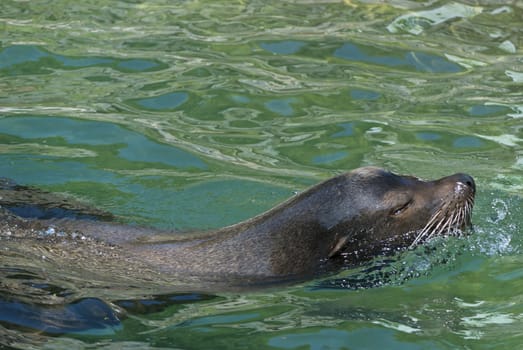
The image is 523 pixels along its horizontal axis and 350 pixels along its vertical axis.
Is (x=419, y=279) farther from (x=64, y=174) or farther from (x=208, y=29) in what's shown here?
(x=208, y=29)

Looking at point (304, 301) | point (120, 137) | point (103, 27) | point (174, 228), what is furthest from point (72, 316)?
point (103, 27)

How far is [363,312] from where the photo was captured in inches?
285

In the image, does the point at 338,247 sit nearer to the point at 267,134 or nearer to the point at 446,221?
the point at 446,221

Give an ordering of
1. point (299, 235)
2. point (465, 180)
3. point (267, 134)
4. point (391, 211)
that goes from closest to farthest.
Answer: point (299, 235) < point (391, 211) < point (465, 180) < point (267, 134)

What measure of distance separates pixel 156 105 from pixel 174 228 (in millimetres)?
2721

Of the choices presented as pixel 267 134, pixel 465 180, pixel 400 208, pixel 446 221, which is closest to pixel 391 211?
pixel 400 208

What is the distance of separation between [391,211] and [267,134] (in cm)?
309

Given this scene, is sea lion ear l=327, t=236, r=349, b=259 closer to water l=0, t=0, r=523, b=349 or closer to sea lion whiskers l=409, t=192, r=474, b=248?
water l=0, t=0, r=523, b=349

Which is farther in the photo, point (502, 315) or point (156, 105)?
point (156, 105)

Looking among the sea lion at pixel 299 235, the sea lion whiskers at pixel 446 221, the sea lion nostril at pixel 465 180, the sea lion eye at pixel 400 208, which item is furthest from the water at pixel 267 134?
the sea lion nostril at pixel 465 180

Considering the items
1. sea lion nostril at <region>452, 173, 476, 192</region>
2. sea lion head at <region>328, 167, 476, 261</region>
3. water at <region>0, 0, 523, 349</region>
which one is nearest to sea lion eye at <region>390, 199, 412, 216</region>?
sea lion head at <region>328, 167, 476, 261</region>

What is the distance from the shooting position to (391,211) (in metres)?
8.14

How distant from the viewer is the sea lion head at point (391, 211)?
8031mm

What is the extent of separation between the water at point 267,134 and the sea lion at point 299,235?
0.19 metres
